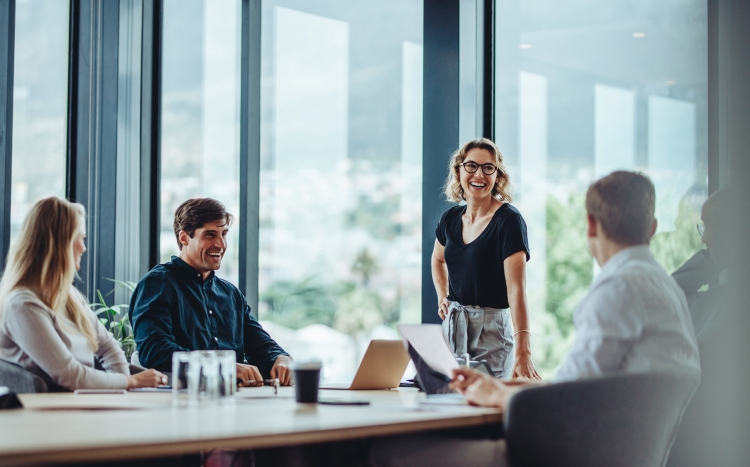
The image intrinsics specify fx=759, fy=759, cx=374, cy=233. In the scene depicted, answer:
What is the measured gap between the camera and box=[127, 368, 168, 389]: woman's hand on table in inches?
90.6

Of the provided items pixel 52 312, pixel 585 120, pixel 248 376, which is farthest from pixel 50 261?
pixel 585 120

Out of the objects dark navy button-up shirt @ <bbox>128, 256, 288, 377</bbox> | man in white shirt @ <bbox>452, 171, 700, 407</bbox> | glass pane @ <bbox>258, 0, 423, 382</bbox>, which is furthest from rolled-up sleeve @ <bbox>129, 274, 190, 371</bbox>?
glass pane @ <bbox>258, 0, 423, 382</bbox>

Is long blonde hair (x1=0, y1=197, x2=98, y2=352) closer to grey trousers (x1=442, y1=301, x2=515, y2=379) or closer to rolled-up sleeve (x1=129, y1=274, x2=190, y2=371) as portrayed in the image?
rolled-up sleeve (x1=129, y1=274, x2=190, y2=371)

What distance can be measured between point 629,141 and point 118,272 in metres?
3.29

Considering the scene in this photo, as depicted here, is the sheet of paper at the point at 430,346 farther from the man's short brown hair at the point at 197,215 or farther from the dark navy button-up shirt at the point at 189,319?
the man's short brown hair at the point at 197,215

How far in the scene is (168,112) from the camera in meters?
5.33

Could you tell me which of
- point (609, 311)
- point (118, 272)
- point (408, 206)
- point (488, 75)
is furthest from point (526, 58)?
point (118, 272)

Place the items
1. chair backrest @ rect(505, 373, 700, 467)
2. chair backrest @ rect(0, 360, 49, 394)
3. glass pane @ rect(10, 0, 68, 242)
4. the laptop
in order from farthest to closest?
glass pane @ rect(10, 0, 68, 242) < the laptop < chair backrest @ rect(0, 360, 49, 394) < chair backrest @ rect(505, 373, 700, 467)

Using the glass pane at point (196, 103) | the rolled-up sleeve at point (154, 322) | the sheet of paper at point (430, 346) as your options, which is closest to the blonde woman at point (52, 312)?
the rolled-up sleeve at point (154, 322)

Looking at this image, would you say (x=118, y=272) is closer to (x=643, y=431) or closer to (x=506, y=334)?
(x=506, y=334)

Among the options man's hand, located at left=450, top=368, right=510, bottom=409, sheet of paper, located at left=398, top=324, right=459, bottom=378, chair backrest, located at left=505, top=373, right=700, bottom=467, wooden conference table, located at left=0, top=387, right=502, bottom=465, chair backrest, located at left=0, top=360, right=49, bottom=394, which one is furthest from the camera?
chair backrest, located at left=0, top=360, right=49, bottom=394

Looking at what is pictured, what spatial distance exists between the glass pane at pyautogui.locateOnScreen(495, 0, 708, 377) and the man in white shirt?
3.82 ft

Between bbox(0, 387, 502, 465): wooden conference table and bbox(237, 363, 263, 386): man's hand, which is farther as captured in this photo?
bbox(237, 363, 263, 386): man's hand

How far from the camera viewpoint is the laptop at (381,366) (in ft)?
7.95
